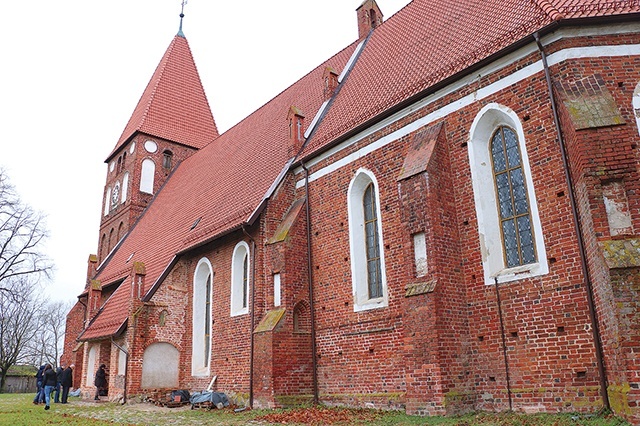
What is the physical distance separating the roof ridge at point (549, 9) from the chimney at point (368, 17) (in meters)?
7.67

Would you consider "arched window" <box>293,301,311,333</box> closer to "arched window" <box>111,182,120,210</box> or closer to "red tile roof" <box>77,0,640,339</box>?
"red tile roof" <box>77,0,640,339</box>

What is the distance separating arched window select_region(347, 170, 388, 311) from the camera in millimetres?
10750

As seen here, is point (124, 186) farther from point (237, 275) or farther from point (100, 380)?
point (237, 275)

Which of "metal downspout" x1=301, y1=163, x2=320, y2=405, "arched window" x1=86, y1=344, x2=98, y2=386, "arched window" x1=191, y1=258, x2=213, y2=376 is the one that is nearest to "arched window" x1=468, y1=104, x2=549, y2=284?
"metal downspout" x1=301, y1=163, x2=320, y2=405

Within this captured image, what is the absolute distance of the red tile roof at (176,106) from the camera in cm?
2491

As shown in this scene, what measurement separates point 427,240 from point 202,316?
8.68 m

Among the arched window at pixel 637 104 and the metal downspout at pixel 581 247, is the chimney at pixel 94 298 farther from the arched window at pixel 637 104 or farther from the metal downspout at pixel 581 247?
the arched window at pixel 637 104

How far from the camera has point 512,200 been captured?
348 inches

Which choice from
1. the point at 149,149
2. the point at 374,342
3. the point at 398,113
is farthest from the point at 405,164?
the point at 149,149

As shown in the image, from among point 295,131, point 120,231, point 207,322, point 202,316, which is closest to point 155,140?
point 120,231

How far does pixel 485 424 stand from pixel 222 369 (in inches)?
308

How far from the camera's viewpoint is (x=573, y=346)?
7406 millimetres

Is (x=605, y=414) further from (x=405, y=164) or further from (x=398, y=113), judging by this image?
(x=398, y=113)

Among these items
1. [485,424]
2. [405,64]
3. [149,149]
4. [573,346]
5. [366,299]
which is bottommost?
[485,424]
